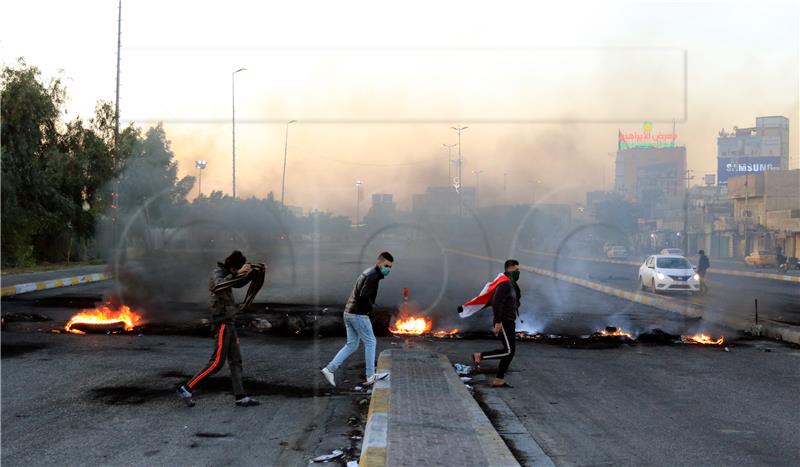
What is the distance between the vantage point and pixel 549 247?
320 feet

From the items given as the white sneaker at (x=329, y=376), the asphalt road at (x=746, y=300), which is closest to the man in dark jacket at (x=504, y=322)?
the white sneaker at (x=329, y=376)

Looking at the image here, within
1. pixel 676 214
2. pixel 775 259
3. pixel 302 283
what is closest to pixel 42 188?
pixel 302 283

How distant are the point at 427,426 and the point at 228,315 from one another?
2.87 metres

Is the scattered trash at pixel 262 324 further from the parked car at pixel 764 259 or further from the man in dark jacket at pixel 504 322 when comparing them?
the parked car at pixel 764 259

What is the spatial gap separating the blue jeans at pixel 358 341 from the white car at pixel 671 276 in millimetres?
20539

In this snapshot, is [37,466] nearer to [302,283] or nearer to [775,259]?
[302,283]

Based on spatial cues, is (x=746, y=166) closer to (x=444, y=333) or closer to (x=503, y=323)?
(x=444, y=333)

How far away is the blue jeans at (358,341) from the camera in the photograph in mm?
9195

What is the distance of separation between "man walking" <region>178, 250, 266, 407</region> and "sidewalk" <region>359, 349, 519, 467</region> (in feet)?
5.14

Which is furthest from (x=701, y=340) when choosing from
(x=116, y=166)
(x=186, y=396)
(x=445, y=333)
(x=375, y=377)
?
(x=116, y=166)

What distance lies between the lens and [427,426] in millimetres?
6355

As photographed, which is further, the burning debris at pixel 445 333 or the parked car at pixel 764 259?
the parked car at pixel 764 259

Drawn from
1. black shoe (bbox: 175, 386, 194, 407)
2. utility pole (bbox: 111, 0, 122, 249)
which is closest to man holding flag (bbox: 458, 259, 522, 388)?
black shoe (bbox: 175, 386, 194, 407)

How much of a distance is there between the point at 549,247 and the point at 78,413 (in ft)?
306
